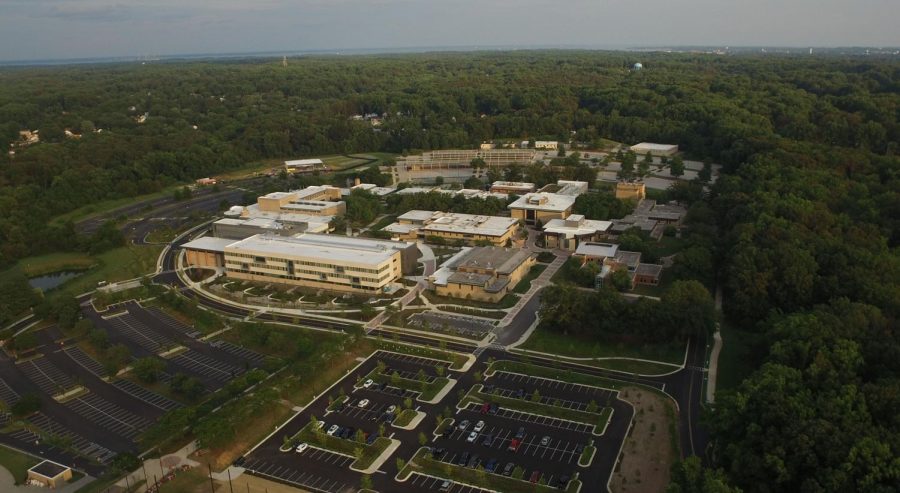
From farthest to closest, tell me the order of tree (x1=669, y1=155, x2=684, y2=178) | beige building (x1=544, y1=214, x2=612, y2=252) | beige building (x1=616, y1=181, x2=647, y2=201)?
1. tree (x1=669, y1=155, x2=684, y2=178)
2. beige building (x1=616, y1=181, x2=647, y2=201)
3. beige building (x1=544, y1=214, x2=612, y2=252)

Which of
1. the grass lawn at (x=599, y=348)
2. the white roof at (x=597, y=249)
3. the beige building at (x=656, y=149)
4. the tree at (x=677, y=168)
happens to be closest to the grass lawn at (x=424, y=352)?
the grass lawn at (x=599, y=348)

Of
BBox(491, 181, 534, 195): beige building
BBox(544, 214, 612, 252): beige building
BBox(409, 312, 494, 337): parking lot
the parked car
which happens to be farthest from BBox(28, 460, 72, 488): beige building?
BBox(491, 181, 534, 195): beige building

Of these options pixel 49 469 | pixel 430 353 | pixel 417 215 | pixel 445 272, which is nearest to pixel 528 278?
pixel 445 272

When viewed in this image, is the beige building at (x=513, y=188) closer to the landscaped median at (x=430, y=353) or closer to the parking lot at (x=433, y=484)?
the landscaped median at (x=430, y=353)

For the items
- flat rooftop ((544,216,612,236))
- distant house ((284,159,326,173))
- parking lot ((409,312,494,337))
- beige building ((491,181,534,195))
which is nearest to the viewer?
parking lot ((409,312,494,337))

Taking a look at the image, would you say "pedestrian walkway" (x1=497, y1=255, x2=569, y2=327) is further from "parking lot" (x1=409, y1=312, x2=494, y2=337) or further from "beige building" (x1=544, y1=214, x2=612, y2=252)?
"beige building" (x1=544, y1=214, x2=612, y2=252)
